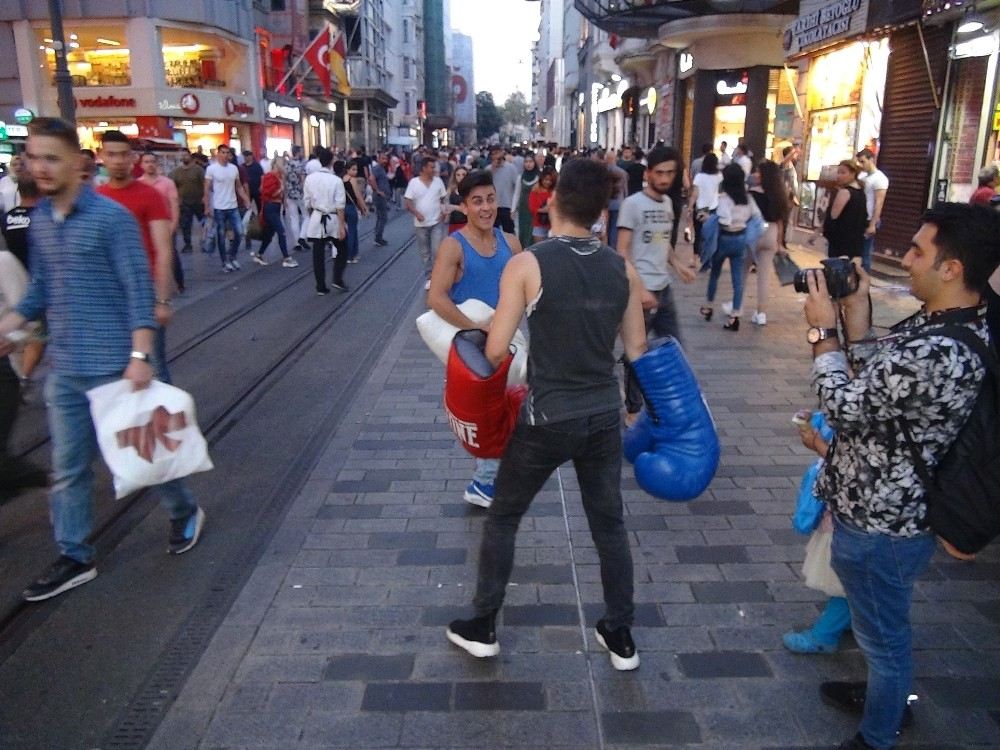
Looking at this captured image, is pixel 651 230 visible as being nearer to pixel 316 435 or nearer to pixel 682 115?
pixel 316 435

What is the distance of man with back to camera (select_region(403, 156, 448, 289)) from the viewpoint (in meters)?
11.6

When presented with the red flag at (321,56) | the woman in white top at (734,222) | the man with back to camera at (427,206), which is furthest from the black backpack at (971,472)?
the red flag at (321,56)

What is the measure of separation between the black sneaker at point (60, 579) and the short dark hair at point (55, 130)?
1836mm

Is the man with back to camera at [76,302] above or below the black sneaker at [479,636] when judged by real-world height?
above

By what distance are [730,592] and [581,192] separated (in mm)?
1984

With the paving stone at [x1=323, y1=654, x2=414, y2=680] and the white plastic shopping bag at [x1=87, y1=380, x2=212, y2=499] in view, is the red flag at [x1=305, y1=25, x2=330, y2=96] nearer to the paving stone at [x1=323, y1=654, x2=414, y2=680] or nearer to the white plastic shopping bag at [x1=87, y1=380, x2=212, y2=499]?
the white plastic shopping bag at [x1=87, y1=380, x2=212, y2=499]

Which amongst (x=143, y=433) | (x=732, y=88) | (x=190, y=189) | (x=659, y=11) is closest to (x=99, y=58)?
(x=659, y=11)

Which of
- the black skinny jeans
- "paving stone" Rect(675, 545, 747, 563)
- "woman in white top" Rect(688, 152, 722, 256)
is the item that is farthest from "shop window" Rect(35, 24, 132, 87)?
"paving stone" Rect(675, 545, 747, 563)

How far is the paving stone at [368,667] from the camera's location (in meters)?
3.17

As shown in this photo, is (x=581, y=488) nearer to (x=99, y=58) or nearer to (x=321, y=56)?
(x=321, y=56)

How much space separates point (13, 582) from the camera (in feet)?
13.0

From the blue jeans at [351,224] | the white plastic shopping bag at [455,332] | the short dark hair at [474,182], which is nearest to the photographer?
the white plastic shopping bag at [455,332]

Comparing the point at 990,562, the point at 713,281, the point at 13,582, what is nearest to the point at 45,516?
the point at 13,582

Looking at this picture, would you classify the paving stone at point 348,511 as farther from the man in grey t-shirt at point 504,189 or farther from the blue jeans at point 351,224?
the blue jeans at point 351,224
